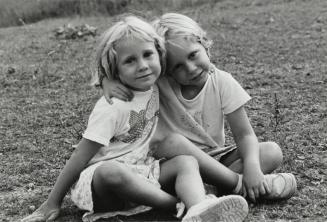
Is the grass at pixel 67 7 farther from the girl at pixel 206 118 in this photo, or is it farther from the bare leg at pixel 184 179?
the bare leg at pixel 184 179

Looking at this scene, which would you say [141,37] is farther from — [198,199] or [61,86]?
[61,86]

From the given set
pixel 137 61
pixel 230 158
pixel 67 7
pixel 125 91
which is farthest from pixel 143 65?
pixel 67 7

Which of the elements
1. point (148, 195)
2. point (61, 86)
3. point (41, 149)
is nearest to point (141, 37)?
point (148, 195)

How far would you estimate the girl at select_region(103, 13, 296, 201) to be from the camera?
340cm

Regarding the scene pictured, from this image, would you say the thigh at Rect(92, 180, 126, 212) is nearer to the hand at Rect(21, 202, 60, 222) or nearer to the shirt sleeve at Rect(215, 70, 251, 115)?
the hand at Rect(21, 202, 60, 222)

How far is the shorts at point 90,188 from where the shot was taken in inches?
127

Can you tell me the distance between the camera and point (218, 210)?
2941mm

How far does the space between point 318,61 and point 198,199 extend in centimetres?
414

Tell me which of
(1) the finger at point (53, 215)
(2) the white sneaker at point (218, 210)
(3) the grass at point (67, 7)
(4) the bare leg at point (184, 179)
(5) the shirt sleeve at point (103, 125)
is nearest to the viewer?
(2) the white sneaker at point (218, 210)

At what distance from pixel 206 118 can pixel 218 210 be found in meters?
0.86

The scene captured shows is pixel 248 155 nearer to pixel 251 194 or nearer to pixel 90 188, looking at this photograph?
pixel 251 194

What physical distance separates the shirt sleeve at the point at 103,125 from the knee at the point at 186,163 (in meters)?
0.36

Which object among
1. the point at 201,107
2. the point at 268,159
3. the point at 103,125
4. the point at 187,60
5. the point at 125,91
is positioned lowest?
the point at 268,159

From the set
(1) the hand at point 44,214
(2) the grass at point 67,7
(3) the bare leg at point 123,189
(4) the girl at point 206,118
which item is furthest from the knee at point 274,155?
(2) the grass at point 67,7
